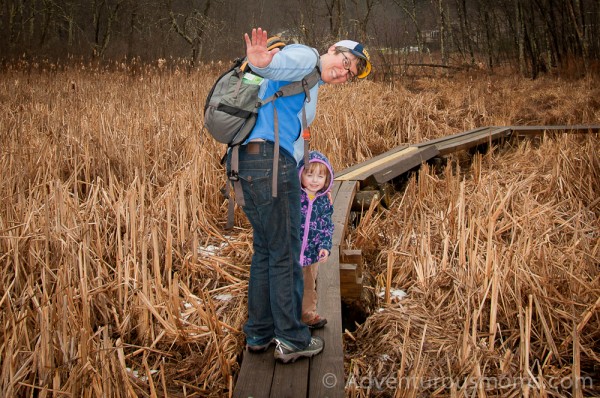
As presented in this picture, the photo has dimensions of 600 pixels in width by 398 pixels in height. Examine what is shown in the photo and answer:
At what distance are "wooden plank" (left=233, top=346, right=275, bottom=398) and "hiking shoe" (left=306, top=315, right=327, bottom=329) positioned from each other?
0.21 m

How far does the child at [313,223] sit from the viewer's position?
2.33 meters

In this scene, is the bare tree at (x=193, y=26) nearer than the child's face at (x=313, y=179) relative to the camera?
No

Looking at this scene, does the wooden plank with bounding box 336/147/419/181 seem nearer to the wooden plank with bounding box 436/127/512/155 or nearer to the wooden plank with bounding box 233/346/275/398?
the wooden plank with bounding box 436/127/512/155

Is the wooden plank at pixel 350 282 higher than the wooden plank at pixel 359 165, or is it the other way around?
the wooden plank at pixel 359 165

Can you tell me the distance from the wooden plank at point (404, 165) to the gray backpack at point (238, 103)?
2890mm

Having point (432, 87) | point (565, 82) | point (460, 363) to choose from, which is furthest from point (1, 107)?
point (565, 82)

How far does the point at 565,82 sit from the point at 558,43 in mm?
3547

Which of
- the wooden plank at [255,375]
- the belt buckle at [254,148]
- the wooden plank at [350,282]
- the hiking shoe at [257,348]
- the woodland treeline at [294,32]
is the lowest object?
the wooden plank at [255,375]

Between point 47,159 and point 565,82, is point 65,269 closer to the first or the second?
point 47,159

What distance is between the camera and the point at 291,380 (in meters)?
2.10

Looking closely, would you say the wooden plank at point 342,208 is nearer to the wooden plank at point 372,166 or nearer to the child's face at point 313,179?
the wooden plank at point 372,166

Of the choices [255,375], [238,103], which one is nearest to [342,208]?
[255,375]

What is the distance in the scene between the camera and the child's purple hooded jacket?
236 cm

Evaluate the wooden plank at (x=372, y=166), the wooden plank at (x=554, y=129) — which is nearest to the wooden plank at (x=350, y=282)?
the wooden plank at (x=372, y=166)
